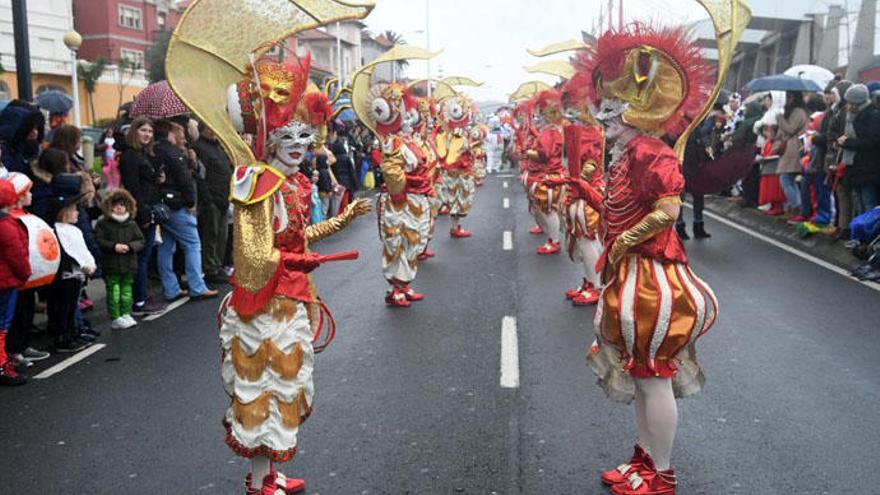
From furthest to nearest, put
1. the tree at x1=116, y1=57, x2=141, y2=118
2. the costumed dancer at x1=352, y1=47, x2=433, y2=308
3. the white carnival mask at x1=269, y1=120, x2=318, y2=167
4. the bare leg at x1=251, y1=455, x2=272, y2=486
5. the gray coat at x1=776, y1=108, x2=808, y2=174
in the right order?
the tree at x1=116, y1=57, x2=141, y2=118, the gray coat at x1=776, y1=108, x2=808, y2=174, the costumed dancer at x1=352, y1=47, x2=433, y2=308, the bare leg at x1=251, y1=455, x2=272, y2=486, the white carnival mask at x1=269, y1=120, x2=318, y2=167

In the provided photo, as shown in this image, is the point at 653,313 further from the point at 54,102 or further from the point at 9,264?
the point at 54,102

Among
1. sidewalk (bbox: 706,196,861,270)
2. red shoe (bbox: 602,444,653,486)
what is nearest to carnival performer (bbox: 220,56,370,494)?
red shoe (bbox: 602,444,653,486)

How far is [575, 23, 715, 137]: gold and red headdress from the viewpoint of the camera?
407 centimetres

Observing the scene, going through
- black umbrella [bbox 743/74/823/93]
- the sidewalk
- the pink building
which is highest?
the pink building

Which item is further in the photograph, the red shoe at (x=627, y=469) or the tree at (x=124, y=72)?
the tree at (x=124, y=72)

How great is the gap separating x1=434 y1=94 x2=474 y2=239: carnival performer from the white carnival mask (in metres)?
10.4

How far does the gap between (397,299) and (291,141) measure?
5.07 meters

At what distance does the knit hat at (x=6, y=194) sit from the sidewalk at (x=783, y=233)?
9.00 m

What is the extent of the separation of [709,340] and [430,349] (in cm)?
234

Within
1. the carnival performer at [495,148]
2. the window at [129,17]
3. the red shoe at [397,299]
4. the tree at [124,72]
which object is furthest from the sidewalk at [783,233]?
the window at [129,17]

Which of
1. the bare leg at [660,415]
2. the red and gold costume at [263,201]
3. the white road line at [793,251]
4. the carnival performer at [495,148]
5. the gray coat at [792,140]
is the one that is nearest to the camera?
the red and gold costume at [263,201]

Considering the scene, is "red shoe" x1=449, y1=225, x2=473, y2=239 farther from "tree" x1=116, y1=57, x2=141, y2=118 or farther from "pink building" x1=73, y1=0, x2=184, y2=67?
"pink building" x1=73, y1=0, x2=184, y2=67

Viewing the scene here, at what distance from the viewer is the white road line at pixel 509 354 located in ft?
20.0

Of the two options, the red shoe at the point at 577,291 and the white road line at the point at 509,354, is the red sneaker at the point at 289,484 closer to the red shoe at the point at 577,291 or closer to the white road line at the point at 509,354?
the white road line at the point at 509,354
